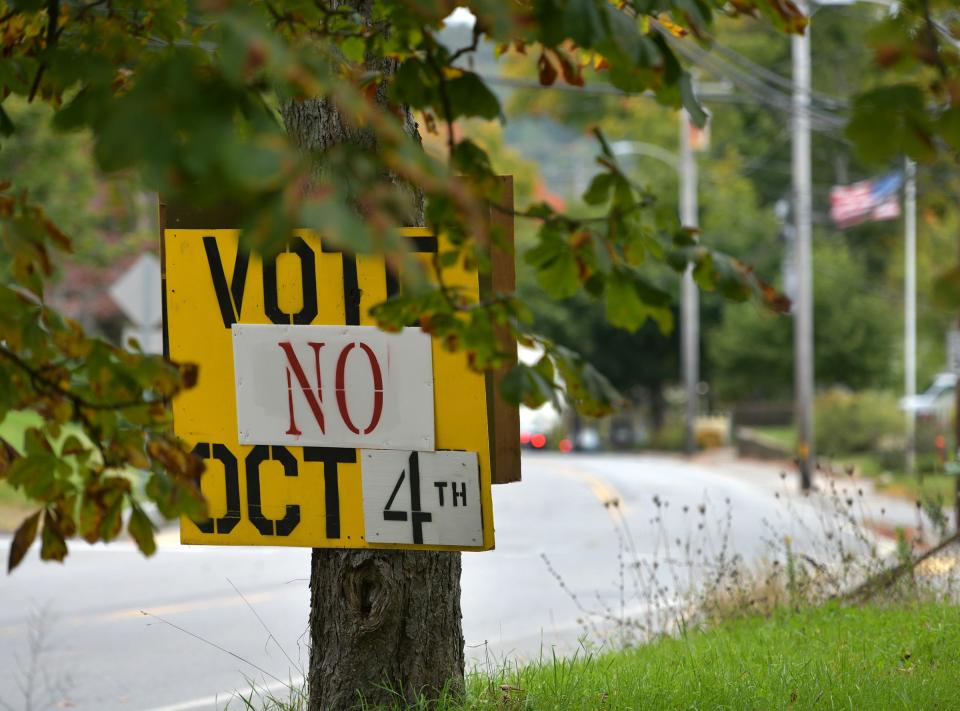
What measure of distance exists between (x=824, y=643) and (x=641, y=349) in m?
42.5

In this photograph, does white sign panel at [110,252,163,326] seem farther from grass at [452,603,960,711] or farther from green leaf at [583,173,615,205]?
green leaf at [583,173,615,205]

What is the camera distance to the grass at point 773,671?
5.33m

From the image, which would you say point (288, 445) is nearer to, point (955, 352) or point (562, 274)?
point (562, 274)

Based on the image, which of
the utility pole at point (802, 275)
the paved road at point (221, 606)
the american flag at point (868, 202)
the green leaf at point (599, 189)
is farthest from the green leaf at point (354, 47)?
the utility pole at point (802, 275)

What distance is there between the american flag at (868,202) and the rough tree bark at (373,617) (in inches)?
864

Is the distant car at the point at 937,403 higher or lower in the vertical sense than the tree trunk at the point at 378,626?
lower

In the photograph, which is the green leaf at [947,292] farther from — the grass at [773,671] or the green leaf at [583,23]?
the grass at [773,671]

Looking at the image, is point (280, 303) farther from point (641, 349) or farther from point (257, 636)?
point (641, 349)

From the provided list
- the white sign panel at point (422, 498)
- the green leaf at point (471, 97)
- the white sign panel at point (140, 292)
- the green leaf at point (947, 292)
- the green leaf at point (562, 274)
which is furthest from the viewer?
the white sign panel at point (140, 292)

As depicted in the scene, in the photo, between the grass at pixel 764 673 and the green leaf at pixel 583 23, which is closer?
the green leaf at pixel 583 23

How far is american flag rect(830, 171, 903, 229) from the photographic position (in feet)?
87.5

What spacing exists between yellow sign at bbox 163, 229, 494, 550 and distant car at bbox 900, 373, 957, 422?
96.1ft

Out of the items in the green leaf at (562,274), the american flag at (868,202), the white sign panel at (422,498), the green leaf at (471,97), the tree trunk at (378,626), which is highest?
the american flag at (868,202)

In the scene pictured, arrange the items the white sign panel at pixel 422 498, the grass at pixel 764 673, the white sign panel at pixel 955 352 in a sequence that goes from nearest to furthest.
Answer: the white sign panel at pixel 422 498
the grass at pixel 764 673
the white sign panel at pixel 955 352
